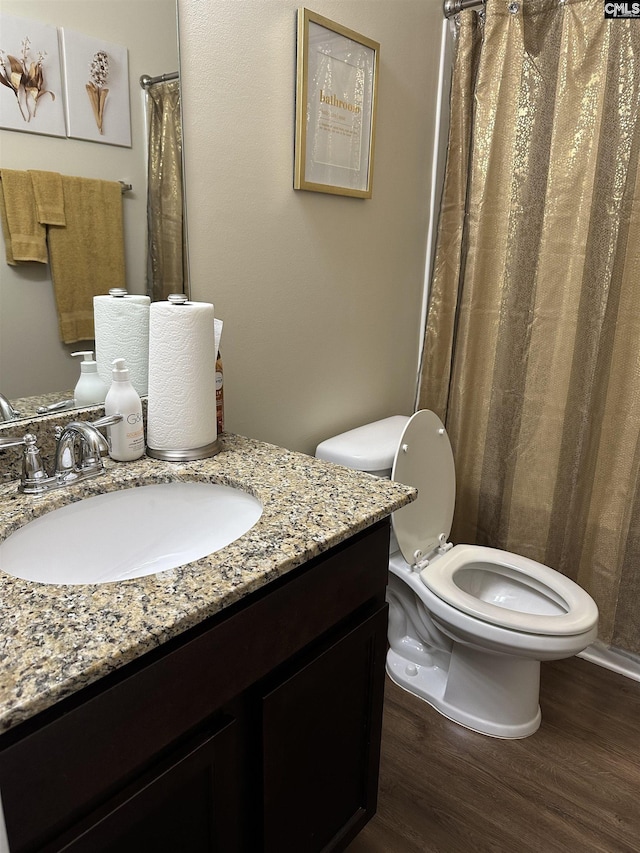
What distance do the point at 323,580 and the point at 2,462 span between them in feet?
1.99

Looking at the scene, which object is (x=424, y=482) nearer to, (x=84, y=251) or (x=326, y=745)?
(x=326, y=745)

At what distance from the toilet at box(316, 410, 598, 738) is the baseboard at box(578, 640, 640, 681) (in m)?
0.42

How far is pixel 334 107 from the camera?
160 centimetres

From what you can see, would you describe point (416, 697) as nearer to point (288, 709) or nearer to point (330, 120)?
point (288, 709)

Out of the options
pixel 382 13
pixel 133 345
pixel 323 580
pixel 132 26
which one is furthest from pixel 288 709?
pixel 382 13

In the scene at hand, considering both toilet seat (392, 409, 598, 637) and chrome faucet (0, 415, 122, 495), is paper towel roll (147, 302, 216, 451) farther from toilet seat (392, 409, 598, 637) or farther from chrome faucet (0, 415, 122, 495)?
toilet seat (392, 409, 598, 637)

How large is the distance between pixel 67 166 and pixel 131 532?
2.24ft

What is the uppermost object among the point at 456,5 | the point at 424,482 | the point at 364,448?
the point at 456,5

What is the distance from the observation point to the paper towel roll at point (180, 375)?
46.7 inches

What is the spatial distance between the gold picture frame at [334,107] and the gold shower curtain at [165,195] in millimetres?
364

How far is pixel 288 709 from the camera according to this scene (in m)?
0.97

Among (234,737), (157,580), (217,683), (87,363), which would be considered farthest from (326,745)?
(87,363)

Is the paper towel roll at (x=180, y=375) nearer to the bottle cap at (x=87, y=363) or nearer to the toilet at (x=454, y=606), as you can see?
the bottle cap at (x=87, y=363)

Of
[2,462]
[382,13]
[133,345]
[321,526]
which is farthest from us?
[382,13]
